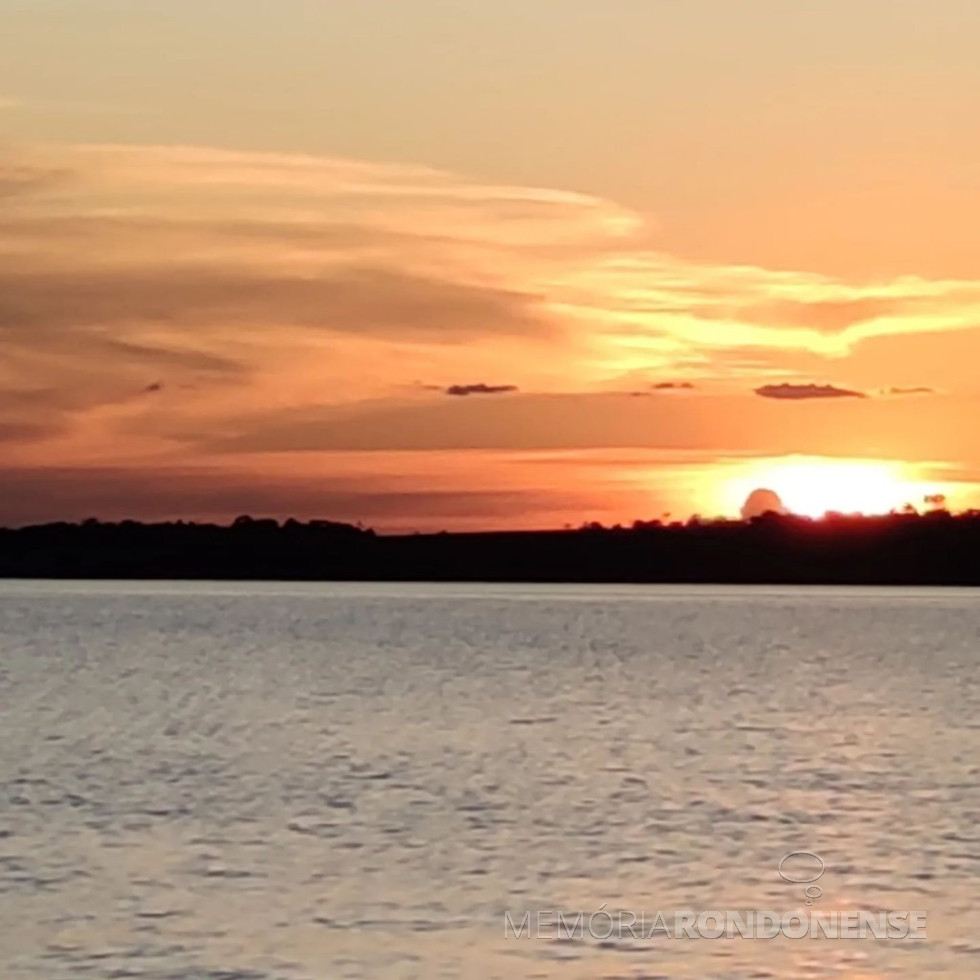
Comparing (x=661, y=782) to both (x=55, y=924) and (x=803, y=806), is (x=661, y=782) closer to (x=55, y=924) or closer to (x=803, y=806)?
(x=803, y=806)

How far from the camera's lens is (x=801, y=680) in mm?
118312

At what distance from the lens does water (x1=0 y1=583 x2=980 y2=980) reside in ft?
96.0

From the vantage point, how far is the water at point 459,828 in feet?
96.0

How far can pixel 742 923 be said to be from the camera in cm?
3177

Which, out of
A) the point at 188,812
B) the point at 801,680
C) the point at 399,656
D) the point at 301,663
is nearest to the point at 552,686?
the point at 801,680

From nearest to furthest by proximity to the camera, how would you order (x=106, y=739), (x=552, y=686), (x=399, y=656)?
(x=106, y=739) < (x=552, y=686) < (x=399, y=656)

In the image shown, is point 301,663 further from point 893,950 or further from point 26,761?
point 893,950

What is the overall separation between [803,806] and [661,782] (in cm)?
597

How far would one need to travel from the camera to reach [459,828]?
142 feet

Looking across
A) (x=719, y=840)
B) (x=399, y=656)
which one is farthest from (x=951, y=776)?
(x=399, y=656)

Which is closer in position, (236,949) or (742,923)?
(236,949)

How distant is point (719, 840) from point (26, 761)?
2538 cm

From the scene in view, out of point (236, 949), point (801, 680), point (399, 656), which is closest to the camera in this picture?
point (236, 949)

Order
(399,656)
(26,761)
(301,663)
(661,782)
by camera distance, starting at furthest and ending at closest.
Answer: (399,656), (301,663), (26,761), (661,782)
